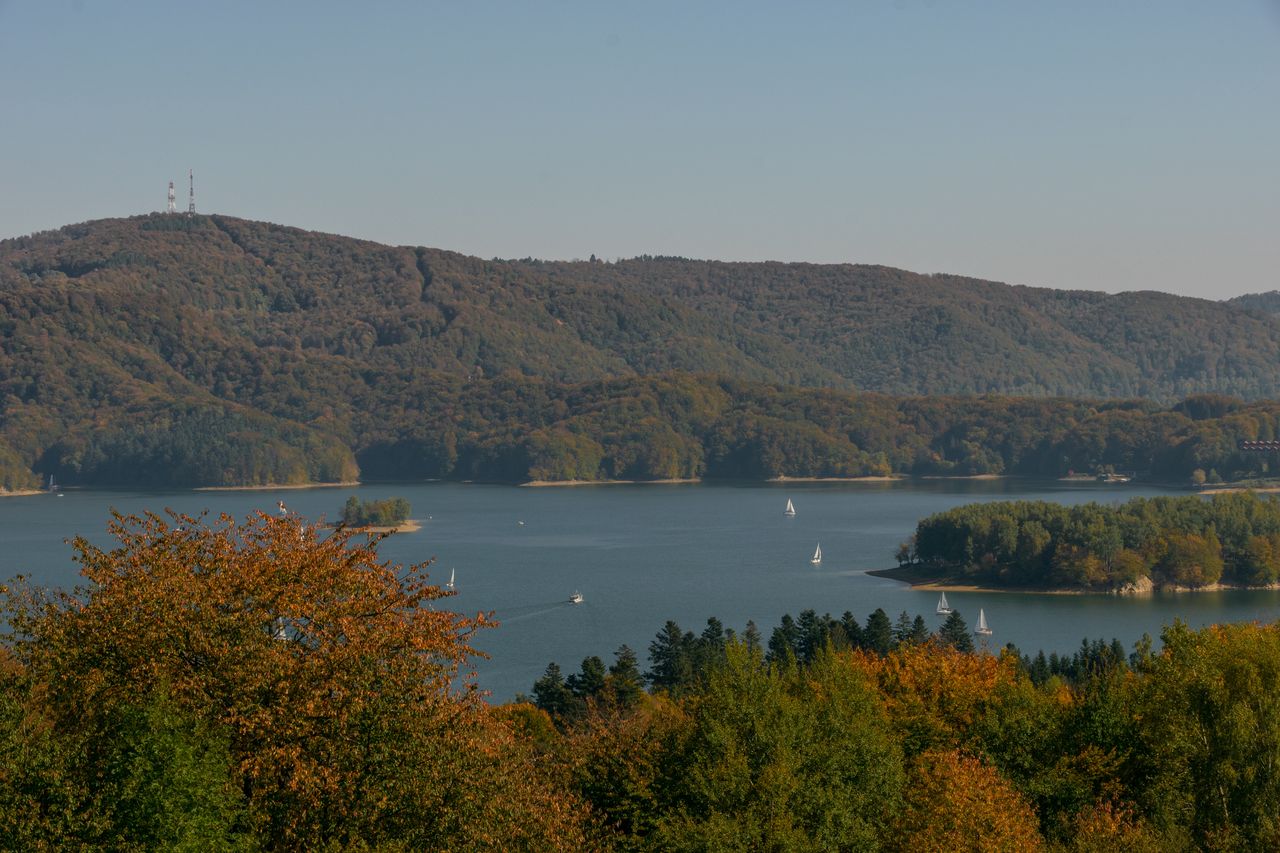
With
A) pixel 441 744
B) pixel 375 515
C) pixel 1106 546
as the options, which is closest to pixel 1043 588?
pixel 1106 546

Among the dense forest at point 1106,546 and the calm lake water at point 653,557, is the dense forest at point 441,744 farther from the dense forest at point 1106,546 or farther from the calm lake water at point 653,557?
the dense forest at point 1106,546

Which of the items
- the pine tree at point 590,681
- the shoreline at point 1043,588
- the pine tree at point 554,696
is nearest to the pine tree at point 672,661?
the pine tree at point 590,681

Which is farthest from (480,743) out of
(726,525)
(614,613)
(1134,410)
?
(1134,410)

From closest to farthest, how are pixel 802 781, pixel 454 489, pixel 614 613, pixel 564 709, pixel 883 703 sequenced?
pixel 802 781 < pixel 883 703 < pixel 564 709 < pixel 614 613 < pixel 454 489

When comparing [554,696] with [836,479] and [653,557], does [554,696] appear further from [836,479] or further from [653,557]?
[836,479]

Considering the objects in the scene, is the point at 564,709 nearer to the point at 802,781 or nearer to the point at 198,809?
the point at 802,781
